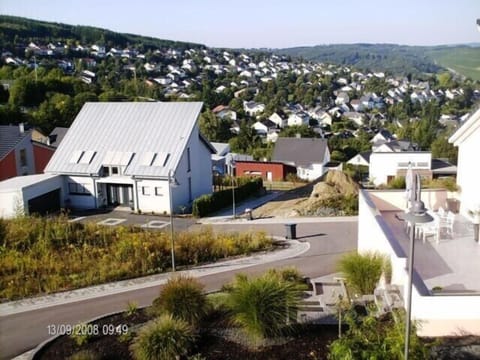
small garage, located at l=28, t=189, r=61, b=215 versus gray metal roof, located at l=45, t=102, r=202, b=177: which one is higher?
gray metal roof, located at l=45, t=102, r=202, b=177

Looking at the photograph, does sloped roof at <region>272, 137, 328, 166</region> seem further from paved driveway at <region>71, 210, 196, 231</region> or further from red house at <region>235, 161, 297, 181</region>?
paved driveway at <region>71, 210, 196, 231</region>

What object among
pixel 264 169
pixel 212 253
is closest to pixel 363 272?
pixel 212 253

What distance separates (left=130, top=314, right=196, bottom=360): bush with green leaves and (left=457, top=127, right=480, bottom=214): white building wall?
775 cm

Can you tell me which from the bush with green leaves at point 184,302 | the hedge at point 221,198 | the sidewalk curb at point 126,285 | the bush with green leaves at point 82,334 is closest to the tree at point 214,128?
the hedge at point 221,198

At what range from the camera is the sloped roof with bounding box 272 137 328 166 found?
47688 mm

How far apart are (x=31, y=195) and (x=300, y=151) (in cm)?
3018

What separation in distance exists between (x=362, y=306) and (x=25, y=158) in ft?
81.5

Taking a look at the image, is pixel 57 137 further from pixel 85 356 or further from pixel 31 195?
pixel 85 356

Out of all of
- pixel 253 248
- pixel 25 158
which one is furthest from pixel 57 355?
pixel 25 158

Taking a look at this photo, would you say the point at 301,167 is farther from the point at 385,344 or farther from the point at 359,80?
the point at 359,80

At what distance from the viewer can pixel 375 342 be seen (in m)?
7.28

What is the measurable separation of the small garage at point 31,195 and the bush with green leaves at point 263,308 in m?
14.5

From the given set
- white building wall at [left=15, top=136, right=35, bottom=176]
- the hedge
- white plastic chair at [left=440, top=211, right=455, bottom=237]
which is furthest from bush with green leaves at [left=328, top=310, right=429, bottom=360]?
white building wall at [left=15, top=136, right=35, bottom=176]

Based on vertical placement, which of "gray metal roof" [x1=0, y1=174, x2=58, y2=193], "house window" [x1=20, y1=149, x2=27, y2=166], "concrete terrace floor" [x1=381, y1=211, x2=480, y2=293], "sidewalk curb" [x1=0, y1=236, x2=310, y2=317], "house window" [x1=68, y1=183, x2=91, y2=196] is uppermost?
"house window" [x1=20, y1=149, x2=27, y2=166]
